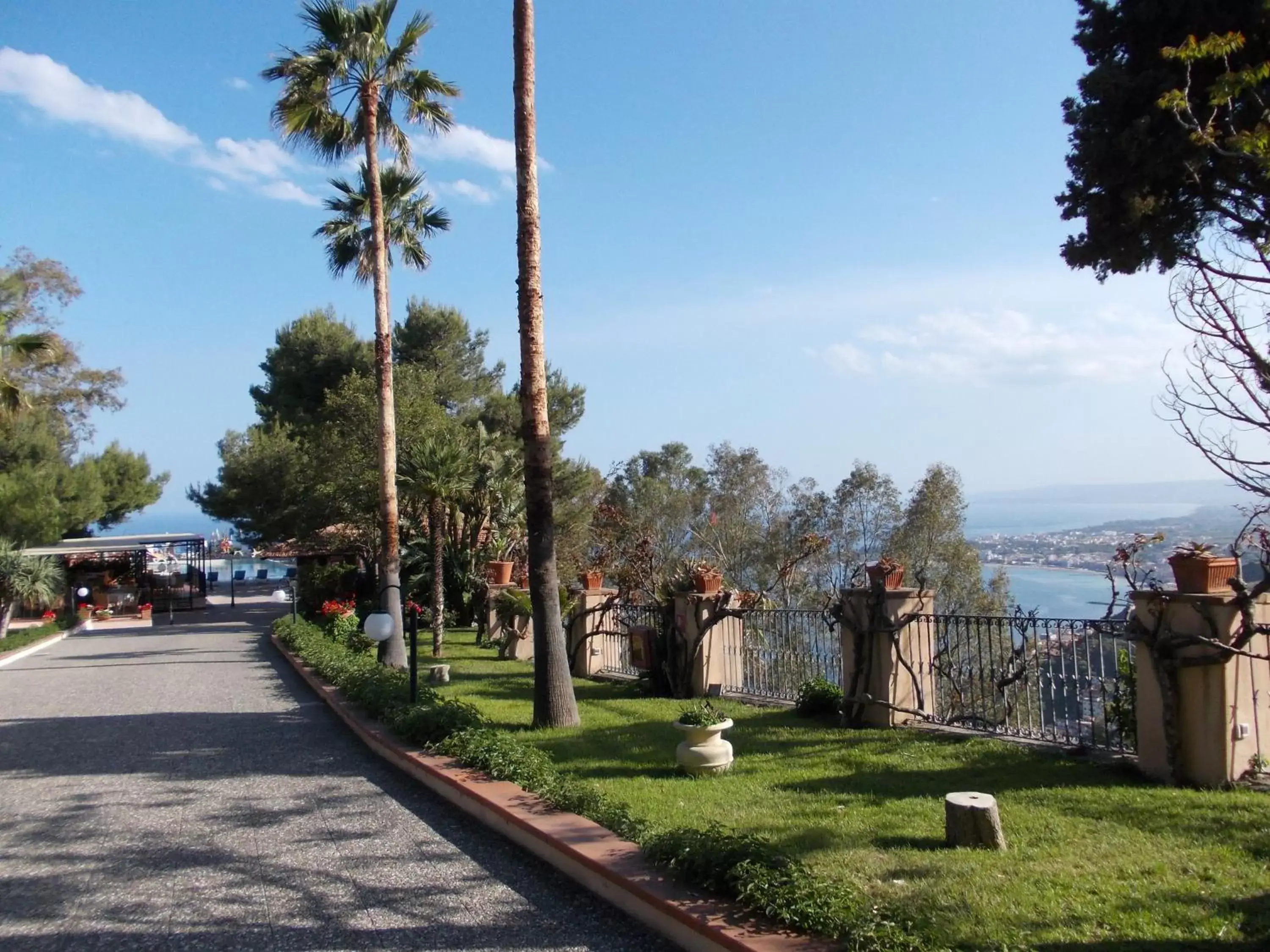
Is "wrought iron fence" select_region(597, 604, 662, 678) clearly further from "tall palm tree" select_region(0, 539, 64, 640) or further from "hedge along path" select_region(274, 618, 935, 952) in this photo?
"tall palm tree" select_region(0, 539, 64, 640)

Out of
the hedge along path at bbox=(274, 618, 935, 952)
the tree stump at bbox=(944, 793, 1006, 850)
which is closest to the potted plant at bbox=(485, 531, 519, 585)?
the hedge along path at bbox=(274, 618, 935, 952)


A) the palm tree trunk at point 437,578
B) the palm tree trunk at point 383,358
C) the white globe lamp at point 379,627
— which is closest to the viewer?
the white globe lamp at point 379,627

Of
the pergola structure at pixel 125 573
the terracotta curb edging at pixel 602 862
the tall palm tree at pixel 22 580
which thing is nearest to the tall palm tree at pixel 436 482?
the terracotta curb edging at pixel 602 862

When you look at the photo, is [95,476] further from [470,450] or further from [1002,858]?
[1002,858]

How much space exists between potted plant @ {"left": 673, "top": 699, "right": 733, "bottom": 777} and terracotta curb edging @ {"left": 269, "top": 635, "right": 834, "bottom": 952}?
124 centimetres

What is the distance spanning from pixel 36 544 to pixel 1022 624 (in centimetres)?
3183

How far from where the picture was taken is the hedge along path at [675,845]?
3.91 m

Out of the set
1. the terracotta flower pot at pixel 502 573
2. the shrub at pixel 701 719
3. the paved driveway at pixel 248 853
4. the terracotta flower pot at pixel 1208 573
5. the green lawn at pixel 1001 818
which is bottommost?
the paved driveway at pixel 248 853

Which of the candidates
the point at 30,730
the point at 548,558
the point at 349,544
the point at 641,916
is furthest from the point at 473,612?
the point at 641,916

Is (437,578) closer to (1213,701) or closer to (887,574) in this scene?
(887,574)

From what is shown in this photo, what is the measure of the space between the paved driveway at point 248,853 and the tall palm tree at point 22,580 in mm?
14387

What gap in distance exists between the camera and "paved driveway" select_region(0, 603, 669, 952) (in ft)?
15.3

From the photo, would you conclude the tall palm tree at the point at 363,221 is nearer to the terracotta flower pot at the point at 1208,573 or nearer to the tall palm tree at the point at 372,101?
the tall palm tree at the point at 372,101

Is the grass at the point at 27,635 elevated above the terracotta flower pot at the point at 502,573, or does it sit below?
below
